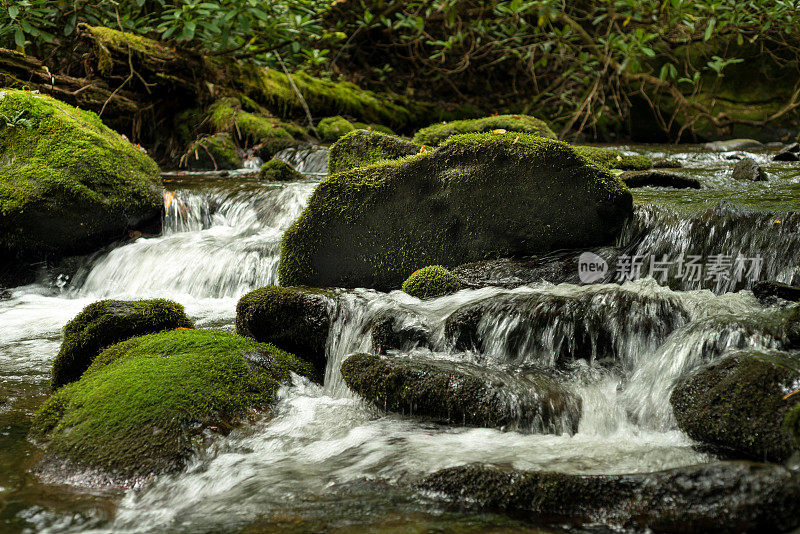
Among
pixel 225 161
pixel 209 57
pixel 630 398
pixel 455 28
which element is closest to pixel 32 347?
pixel 630 398

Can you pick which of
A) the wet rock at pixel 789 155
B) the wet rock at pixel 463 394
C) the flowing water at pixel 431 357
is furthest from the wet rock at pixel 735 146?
the wet rock at pixel 463 394

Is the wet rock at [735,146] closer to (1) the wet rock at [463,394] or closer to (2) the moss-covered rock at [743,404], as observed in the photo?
(2) the moss-covered rock at [743,404]

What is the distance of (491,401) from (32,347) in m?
4.05

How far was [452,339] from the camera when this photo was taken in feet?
14.0

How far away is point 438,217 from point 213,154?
23.0 ft

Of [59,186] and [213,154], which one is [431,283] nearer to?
[59,186]

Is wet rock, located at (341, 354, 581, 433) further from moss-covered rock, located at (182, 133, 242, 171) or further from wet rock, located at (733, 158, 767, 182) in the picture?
moss-covered rock, located at (182, 133, 242, 171)

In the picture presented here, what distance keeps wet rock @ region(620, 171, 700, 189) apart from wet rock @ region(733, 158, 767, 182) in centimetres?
76

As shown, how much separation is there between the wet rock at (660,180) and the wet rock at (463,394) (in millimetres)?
4049

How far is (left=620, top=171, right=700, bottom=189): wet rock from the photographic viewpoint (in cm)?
670

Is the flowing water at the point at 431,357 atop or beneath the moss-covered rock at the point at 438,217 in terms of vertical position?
beneath

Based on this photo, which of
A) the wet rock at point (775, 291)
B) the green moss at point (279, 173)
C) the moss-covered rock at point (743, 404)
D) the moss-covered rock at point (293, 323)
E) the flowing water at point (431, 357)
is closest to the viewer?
the flowing water at point (431, 357)

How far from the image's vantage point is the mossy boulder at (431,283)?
5.00 metres

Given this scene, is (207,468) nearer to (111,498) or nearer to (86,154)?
(111,498)
